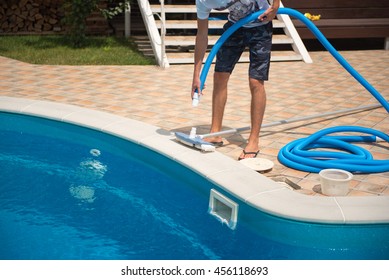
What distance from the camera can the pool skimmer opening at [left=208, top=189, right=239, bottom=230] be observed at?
147 inches

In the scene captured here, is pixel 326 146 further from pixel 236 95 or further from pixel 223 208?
pixel 236 95

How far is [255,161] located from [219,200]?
622mm

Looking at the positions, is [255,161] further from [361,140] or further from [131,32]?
[131,32]

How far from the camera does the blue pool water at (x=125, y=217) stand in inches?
134

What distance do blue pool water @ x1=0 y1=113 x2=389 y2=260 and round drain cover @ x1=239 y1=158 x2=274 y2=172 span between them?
42 cm

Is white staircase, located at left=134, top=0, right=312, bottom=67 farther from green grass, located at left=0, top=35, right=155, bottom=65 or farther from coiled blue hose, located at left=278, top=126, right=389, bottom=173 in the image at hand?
coiled blue hose, located at left=278, top=126, right=389, bottom=173

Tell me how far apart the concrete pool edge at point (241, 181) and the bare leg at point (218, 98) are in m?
0.42

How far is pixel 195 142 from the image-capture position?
180 inches

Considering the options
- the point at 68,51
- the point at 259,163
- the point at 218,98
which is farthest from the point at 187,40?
the point at 259,163

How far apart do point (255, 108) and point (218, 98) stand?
1.27 ft

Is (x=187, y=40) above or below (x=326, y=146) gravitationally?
above

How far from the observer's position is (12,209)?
Result: 3994mm

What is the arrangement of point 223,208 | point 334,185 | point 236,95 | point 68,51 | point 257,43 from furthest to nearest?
point 68,51, point 236,95, point 257,43, point 223,208, point 334,185

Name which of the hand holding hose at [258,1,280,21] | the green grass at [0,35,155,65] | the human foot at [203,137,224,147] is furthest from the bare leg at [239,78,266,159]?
the green grass at [0,35,155,65]
